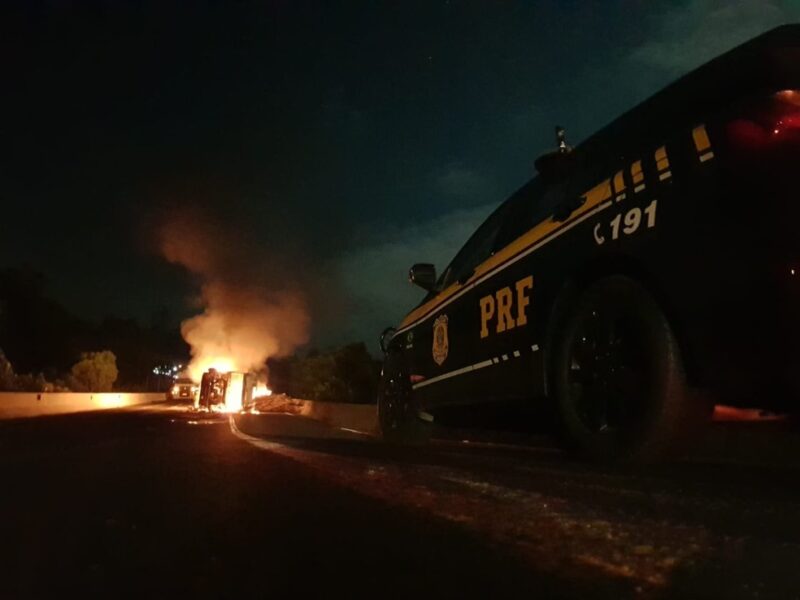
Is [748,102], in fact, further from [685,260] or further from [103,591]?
[103,591]

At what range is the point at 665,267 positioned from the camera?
343 centimetres

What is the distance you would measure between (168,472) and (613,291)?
2.89 m

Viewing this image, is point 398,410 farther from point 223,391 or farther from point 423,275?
point 223,391

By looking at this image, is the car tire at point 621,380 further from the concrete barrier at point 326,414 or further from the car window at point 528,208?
the concrete barrier at point 326,414

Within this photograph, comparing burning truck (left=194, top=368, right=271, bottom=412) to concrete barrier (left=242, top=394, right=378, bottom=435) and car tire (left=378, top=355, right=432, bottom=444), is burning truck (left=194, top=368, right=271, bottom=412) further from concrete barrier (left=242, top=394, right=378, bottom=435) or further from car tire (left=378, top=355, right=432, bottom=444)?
car tire (left=378, top=355, right=432, bottom=444)

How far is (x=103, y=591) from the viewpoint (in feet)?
6.86

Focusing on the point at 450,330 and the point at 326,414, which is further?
the point at 326,414

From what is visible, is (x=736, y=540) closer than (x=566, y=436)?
Yes

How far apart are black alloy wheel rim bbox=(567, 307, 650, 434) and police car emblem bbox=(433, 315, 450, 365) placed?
218cm

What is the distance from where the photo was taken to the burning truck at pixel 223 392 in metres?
33.0

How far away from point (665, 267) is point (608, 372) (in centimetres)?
70

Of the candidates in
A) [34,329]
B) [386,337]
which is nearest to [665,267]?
[386,337]

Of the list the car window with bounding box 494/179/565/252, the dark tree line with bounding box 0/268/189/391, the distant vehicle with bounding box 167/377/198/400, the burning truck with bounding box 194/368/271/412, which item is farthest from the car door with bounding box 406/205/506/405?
the dark tree line with bounding box 0/268/189/391

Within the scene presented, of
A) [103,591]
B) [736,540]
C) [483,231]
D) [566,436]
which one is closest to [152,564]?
[103,591]
